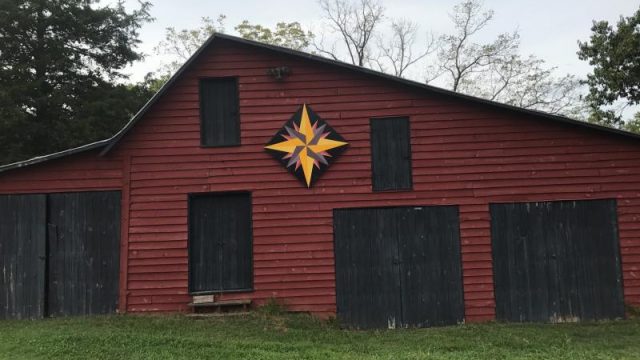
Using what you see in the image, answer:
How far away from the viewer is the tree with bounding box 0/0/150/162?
22.0 m

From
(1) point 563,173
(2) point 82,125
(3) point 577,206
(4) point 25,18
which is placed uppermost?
(4) point 25,18

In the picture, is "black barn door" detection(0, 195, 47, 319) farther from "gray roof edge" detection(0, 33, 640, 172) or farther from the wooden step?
the wooden step

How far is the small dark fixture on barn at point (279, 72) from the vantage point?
10.5m

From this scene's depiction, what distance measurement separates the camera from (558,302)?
10125mm

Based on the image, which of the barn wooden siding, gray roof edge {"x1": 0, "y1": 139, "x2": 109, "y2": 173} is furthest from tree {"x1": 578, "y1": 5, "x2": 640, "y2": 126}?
gray roof edge {"x1": 0, "y1": 139, "x2": 109, "y2": 173}

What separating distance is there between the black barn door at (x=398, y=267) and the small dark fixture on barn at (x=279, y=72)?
9.57 ft

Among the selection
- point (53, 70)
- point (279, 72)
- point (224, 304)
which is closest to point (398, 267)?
point (224, 304)

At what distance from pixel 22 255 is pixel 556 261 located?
1028 centimetres

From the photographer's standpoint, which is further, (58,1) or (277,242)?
(58,1)

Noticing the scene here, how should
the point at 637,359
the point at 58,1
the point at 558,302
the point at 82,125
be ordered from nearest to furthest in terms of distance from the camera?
1. the point at 637,359
2. the point at 558,302
3. the point at 82,125
4. the point at 58,1

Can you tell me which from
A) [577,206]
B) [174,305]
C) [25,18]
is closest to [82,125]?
[25,18]

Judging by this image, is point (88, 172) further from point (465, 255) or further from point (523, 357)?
point (523, 357)

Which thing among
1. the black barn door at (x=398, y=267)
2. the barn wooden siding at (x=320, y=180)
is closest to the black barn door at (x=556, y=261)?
the barn wooden siding at (x=320, y=180)

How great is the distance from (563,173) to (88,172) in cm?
922
